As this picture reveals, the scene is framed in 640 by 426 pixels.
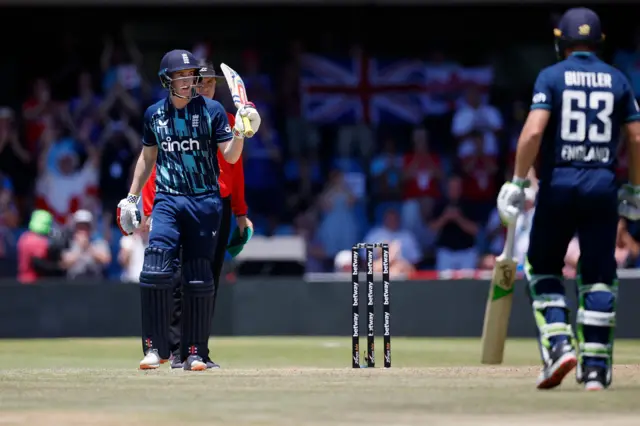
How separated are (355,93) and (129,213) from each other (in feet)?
35.1

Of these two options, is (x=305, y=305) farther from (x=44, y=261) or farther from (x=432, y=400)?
(x=432, y=400)

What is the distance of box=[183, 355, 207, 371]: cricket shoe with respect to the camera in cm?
970

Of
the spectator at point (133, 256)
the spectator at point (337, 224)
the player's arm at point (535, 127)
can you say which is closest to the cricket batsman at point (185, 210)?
the player's arm at point (535, 127)

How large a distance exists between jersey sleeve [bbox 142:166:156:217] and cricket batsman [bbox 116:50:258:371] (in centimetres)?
76

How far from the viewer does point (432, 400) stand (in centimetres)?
722

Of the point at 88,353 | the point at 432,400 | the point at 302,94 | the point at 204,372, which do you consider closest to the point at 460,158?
the point at 302,94

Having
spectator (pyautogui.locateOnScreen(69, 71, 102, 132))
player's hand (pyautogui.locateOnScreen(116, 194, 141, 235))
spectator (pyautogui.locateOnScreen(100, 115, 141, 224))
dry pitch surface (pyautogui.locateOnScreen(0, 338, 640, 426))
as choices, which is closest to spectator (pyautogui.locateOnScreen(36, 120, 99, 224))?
spectator (pyautogui.locateOnScreen(100, 115, 141, 224))

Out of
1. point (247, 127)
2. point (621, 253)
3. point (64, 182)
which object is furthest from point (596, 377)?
point (64, 182)

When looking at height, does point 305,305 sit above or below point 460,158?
below

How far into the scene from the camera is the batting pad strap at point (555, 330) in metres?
7.93

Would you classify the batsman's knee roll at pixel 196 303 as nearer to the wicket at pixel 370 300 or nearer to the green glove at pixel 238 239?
the green glove at pixel 238 239

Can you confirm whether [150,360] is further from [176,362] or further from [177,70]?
[177,70]

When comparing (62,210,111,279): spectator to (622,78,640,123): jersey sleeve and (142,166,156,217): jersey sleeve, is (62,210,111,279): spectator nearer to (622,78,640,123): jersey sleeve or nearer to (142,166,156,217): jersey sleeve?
(142,166,156,217): jersey sleeve

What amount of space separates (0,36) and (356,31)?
517 centimetres
